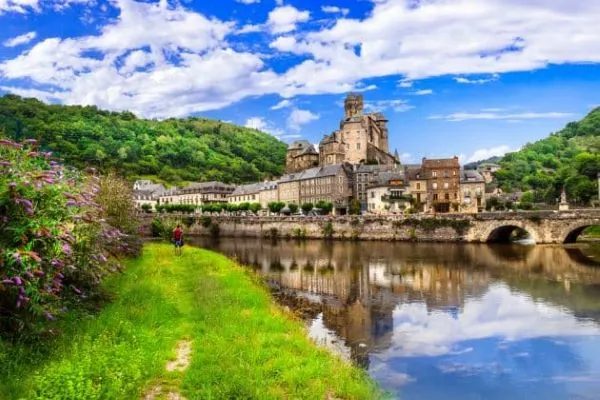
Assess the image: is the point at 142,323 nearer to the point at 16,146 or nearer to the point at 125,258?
the point at 16,146

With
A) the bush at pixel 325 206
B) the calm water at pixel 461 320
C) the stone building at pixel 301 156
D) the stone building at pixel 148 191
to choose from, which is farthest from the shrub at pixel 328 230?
the stone building at pixel 148 191

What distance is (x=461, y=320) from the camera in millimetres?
23422

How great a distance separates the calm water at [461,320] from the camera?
15.6 metres

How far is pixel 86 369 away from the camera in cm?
986

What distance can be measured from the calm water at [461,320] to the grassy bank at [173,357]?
327 cm

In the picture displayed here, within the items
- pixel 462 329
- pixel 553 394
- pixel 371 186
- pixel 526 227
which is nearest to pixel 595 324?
pixel 462 329

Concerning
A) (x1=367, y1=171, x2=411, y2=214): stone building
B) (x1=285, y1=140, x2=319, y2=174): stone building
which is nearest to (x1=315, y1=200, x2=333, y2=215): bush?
(x1=367, y1=171, x2=411, y2=214): stone building

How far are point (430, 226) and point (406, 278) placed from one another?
33.3 meters

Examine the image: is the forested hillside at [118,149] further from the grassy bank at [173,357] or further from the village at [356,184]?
the grassy bank at [173,357]

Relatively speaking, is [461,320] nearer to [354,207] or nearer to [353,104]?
[354,207]

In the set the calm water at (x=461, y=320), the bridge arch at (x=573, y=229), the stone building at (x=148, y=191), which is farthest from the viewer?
the stone building at (x=148, y=191)

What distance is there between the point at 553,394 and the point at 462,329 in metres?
7.26

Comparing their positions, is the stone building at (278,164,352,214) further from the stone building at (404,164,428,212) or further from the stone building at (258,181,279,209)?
the stone building at (404,164,428,212)

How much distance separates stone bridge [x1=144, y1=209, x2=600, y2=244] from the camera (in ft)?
196
